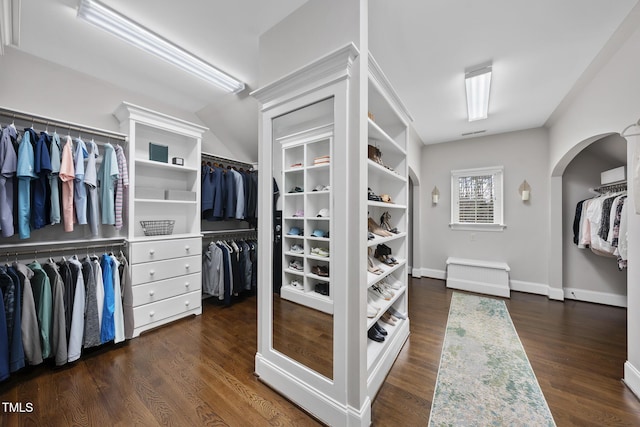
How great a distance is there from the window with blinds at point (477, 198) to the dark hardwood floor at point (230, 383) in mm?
1949

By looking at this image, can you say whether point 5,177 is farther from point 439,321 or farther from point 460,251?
point 460,251

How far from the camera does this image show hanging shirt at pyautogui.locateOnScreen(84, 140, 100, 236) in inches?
86.4

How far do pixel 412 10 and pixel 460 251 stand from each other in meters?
4.05

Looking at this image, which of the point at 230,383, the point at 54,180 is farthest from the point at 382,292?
the point at 54,180

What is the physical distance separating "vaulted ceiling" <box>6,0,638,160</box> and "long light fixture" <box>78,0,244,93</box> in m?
0.06

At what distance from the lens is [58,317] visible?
6.25 ft

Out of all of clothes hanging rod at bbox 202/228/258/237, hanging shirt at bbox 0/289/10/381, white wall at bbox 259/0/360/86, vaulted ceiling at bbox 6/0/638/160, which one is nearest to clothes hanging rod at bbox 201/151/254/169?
vaulted ceiling at bbox 6/0/638/160

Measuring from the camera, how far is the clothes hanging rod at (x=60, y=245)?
78.9 inches

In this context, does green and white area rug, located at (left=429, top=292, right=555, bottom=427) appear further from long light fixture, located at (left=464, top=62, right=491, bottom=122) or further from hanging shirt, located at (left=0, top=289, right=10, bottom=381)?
hanging shirt, located at (left=0, top=289, right=10, bottom=381)

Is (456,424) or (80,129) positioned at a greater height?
(80,129)

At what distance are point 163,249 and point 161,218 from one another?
Answer: 1.83ft

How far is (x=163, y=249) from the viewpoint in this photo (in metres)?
2.59

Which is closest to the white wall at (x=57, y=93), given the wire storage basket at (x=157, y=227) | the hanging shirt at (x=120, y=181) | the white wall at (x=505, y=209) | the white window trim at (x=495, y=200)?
the hanging shirt at (x=120, y=181)

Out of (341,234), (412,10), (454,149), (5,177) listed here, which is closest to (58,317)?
(5,177)
